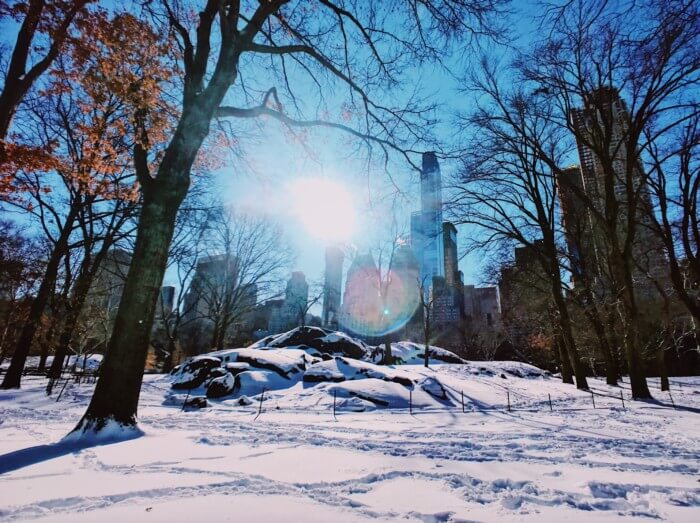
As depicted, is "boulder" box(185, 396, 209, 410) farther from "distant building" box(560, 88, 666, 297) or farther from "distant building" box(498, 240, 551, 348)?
"distant building" box(498, 240, 551, 348)

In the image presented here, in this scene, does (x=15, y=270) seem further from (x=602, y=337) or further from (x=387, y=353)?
(x=602, y=337)

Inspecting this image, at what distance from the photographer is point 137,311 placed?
16.6 feet

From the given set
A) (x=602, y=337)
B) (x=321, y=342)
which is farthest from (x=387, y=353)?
(x=602, y=337)

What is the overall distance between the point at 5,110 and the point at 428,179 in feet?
34.6

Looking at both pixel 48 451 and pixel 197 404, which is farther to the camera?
pixel 197 404

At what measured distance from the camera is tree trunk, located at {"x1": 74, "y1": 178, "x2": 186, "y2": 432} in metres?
4.69

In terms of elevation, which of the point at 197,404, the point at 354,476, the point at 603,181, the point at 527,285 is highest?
the point at 603,181

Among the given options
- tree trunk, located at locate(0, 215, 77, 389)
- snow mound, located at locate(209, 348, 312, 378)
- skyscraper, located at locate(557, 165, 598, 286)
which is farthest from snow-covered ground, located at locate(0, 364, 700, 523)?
skyscraper, located at locate(557, 165, 598, 286)

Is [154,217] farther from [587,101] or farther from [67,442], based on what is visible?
[587,101]

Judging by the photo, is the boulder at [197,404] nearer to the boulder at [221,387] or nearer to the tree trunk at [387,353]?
the boulder at [221,387]

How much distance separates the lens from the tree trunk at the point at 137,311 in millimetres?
4688

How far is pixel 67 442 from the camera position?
404cm

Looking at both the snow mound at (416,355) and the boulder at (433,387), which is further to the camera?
the snow mound at (416,355)

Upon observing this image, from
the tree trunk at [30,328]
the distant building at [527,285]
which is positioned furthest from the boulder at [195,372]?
the distant building at [527,285]
